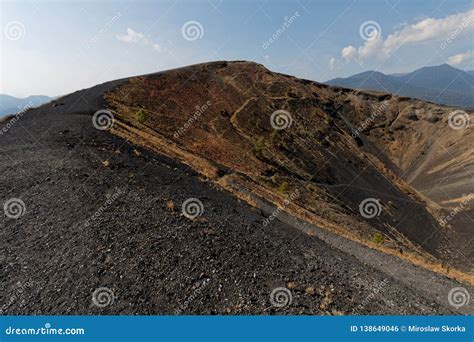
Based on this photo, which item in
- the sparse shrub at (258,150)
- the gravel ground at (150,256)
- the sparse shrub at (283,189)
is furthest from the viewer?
the sparse shrub at (258,150)

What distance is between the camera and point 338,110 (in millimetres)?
98125

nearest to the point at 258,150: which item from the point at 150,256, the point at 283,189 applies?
the point at 283,189

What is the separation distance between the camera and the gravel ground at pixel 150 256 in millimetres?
12820

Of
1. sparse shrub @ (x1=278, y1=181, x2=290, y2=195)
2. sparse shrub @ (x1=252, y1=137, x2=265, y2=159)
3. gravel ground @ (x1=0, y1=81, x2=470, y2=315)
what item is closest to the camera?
gravel ground @ (x1=0, y1=81, x2=470, y2=315)

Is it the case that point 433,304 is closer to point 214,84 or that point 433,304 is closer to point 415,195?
point 415,195

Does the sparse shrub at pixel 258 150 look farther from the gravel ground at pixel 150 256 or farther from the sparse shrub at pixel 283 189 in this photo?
the gravel ground at pixel 150 256

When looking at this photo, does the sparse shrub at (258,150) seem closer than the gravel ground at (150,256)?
No

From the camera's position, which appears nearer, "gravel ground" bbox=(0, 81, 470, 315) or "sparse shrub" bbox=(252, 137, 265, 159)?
"gravel ground" bbox=(0, 81, 470, 315)

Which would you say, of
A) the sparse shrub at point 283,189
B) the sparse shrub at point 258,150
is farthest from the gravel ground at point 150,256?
the sparse shrub at point 258,150

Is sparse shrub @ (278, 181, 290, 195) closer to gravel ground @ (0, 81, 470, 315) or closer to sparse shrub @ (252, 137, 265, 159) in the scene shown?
sparse shrub @ (252, 137, 265, 159)

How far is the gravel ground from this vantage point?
42.1 ft

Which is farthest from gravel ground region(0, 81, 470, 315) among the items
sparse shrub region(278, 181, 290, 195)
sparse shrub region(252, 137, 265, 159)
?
sparse shrub region(252, 137, 265, 159)

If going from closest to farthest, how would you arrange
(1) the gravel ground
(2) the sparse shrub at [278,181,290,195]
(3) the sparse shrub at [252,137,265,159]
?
1. (1) the gravel ground
2. (2) the sparse shrub at [278,181,290,195]
3. (3) the sparse shrub at [252,137,265,159]

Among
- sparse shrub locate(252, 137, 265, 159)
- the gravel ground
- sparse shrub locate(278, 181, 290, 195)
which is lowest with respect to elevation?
the gravel ground
